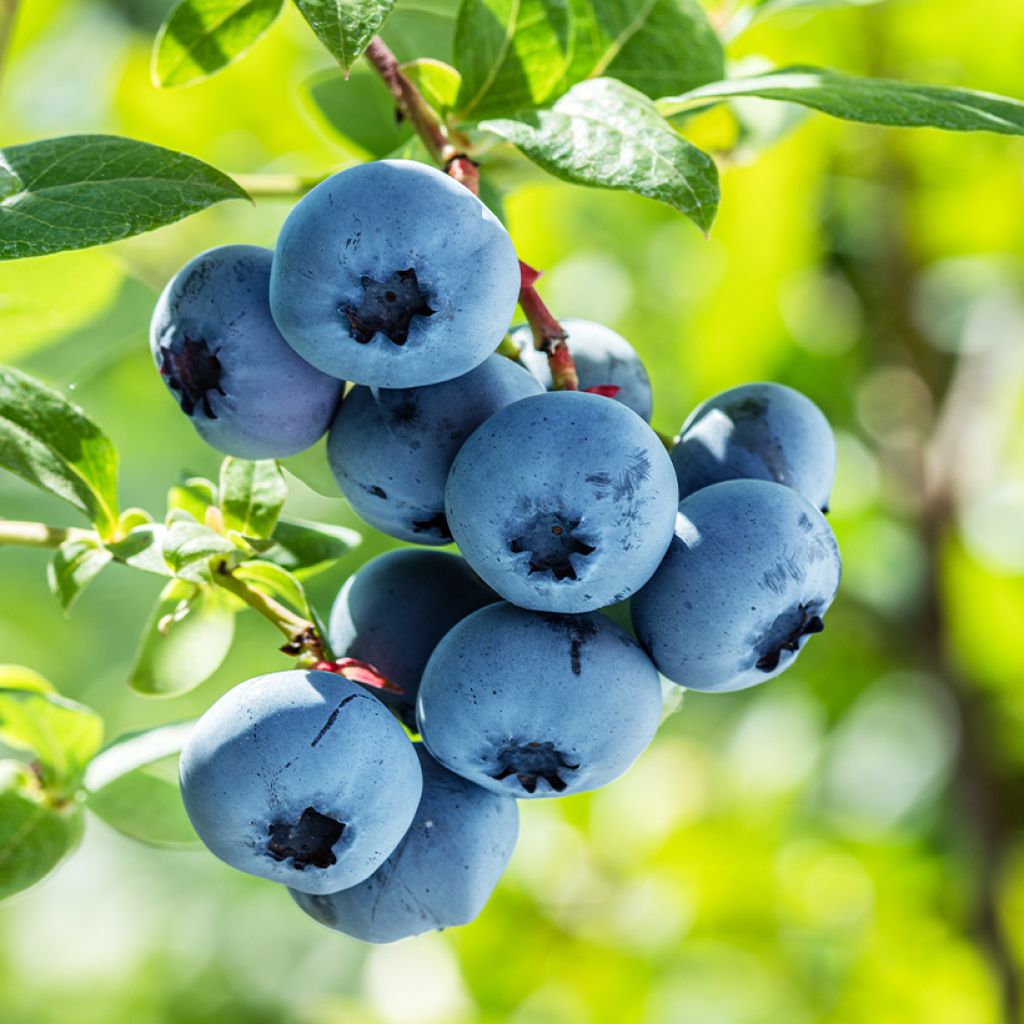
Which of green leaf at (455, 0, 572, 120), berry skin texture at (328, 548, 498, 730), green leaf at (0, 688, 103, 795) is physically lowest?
green leaf at (0, 688, 103, 795)

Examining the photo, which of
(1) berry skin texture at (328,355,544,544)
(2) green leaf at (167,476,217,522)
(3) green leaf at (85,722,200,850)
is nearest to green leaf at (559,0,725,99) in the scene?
(1) berry skin texture at (328,355,544,544)

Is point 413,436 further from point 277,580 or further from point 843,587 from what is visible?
point 843,587

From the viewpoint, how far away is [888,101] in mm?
676

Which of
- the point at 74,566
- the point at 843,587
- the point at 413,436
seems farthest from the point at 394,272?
the point at 843,587

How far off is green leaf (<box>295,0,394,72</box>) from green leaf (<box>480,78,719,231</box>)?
119mm

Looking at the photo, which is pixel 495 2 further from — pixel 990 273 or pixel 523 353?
pixel 990 273

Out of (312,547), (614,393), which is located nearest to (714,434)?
(614,393)

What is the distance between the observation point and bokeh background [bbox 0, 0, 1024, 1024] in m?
1.64

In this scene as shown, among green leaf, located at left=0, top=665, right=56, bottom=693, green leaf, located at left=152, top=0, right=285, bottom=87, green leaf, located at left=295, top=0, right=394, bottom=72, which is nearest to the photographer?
green leaf, located at left=295, top=0, right=394, bottom=72

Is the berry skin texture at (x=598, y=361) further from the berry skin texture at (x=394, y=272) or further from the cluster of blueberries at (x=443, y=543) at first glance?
the berry skin texture at (x=394, y=272)

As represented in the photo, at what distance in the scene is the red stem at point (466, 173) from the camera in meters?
0.69

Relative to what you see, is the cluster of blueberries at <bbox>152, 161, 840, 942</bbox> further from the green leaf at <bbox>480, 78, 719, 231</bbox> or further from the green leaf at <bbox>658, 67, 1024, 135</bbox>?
the green leaf at <bbox>658, 67, 1024, 135</bbox>

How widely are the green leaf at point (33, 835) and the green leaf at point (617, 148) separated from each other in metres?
0.58

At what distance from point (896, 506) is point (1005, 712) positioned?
36cm
